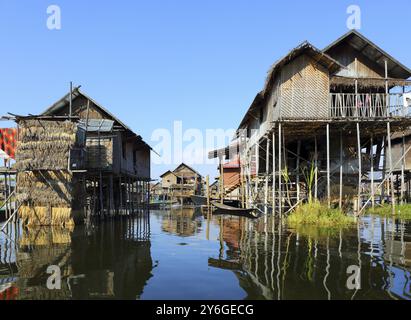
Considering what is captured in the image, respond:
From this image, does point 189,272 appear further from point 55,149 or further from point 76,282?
point 55,149

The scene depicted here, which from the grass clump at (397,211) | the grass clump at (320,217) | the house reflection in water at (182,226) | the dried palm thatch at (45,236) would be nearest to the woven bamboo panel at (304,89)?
the grass clump at (320,217)

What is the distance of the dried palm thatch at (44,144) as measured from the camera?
15.0m

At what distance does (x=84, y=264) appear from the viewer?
8.24 m

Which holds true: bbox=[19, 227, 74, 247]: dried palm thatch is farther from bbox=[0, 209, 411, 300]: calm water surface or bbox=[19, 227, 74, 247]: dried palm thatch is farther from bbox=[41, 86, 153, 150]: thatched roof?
bbox=[41, 86, 153, 150]: thatched roof

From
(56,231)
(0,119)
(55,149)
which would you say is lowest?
(56,231)

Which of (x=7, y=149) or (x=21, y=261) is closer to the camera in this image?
(x=21, y=261)

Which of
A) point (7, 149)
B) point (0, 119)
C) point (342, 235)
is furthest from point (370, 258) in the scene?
point (7, 149)

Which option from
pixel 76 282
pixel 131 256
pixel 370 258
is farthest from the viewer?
pixel 131 256

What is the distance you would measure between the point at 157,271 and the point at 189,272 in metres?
0.71

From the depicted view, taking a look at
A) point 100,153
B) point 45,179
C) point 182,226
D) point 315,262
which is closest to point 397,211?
point 182,226

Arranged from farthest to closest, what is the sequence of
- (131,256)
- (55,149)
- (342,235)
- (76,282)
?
(55,149)
(342,235)
(131,256)
(76,282)

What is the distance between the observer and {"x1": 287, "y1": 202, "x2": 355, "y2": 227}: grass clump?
48.5ft

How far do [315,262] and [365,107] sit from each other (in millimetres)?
12494
